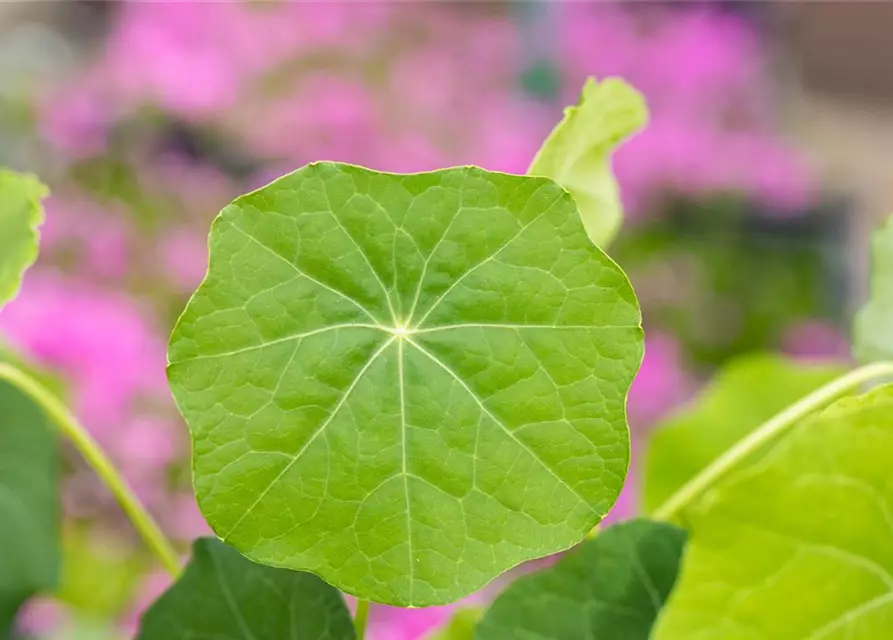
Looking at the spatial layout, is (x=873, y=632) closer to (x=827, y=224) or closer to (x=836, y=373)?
(x=836, y=373)

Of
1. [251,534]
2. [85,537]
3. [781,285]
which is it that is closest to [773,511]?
[251,534]

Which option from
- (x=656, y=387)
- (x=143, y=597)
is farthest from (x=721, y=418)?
(x=656, y=387)

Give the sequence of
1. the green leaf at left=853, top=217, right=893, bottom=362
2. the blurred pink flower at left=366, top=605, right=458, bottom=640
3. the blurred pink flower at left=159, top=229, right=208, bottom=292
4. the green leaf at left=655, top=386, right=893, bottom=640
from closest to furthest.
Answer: the green leaf at left=655, top=386, right=893, bottom=640 → the green leaf at left=853, top=217, right=893, bottom=362 → the blurred pink flower at left=366, top=605, right=458, bottom=640 → the blurred pink flower at left=159, top=229, right=208, bottom=292

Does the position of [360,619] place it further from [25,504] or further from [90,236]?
[90,236]

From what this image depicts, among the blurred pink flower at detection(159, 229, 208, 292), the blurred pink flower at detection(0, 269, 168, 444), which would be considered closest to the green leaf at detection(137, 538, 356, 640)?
the blurred pink flower at detection(0, 269, 168, 444)

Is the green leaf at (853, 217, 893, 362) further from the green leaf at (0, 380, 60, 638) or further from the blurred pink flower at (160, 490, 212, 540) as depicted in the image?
A: the blurred pink flower at (160, 490, 212, 540)

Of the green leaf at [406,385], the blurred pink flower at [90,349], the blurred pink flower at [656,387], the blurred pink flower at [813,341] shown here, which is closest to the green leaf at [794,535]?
the green leaf at [406,385]

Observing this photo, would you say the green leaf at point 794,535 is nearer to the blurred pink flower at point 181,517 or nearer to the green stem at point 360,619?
the green stem at point 360,619
